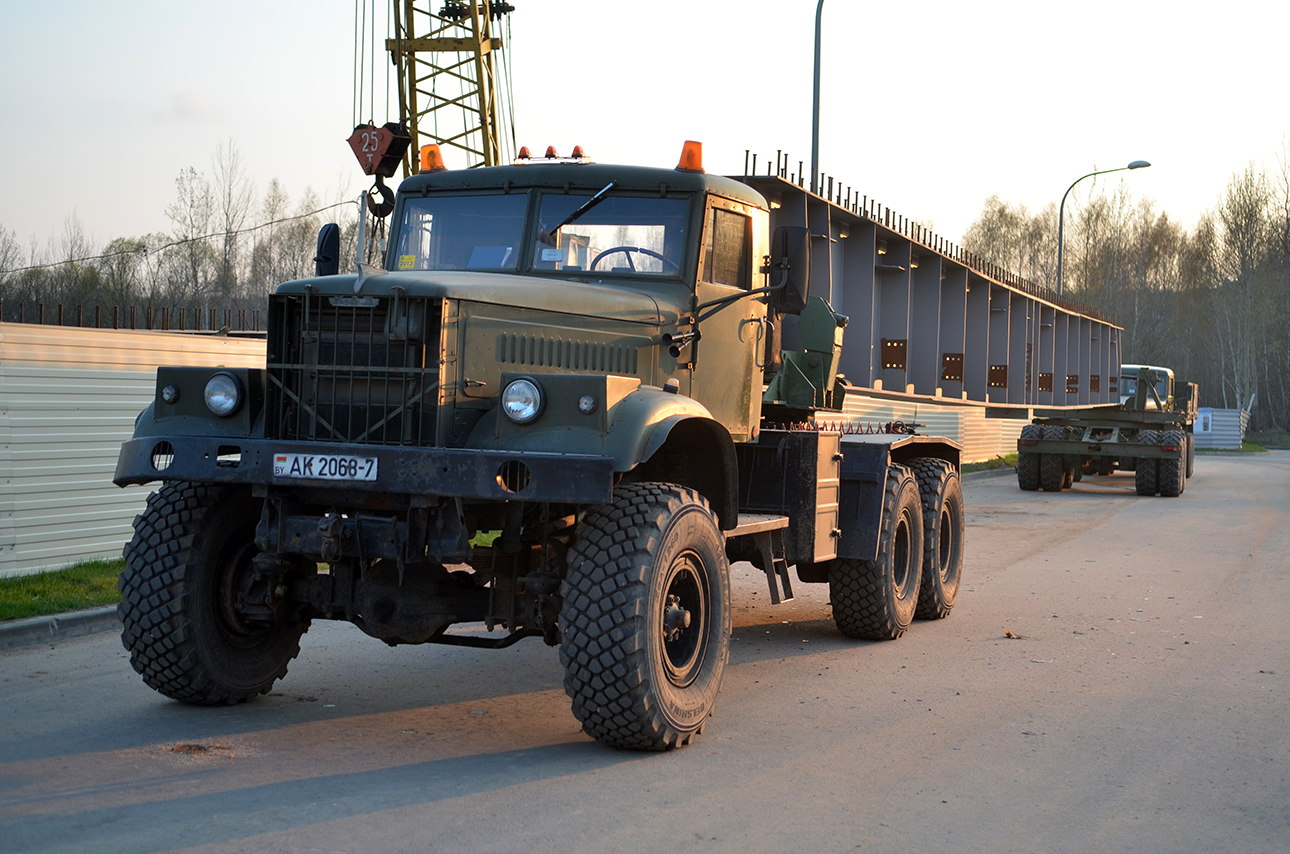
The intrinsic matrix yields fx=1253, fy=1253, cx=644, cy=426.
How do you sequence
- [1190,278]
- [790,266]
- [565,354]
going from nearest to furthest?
[565,354], [790,266], [1190,278]

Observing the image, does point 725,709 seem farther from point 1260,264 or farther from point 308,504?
point 1260,264

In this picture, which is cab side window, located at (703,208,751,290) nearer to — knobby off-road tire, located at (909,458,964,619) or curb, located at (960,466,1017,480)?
knobby off-road tire, located at (909,458,964,619)

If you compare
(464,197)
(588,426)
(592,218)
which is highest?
(464,197)

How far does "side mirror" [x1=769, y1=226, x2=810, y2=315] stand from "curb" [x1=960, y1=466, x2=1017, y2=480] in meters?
21.0

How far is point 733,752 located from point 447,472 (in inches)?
70.4

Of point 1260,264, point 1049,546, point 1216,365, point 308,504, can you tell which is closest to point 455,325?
point 308,504

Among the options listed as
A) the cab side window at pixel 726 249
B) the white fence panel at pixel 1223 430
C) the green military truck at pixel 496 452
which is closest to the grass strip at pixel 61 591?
the green military truck at pixel 496 452

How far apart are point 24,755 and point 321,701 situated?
1.49 m

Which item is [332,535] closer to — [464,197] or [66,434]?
[464,197]

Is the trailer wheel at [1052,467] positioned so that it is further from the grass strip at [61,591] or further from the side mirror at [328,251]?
the side mirror at [328,251]

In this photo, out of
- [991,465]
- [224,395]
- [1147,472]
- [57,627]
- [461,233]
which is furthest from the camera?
[991,465]

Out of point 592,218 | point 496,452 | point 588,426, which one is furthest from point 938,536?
point 496,452

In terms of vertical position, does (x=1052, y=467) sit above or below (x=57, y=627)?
above

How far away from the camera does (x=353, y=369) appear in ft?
18.0
